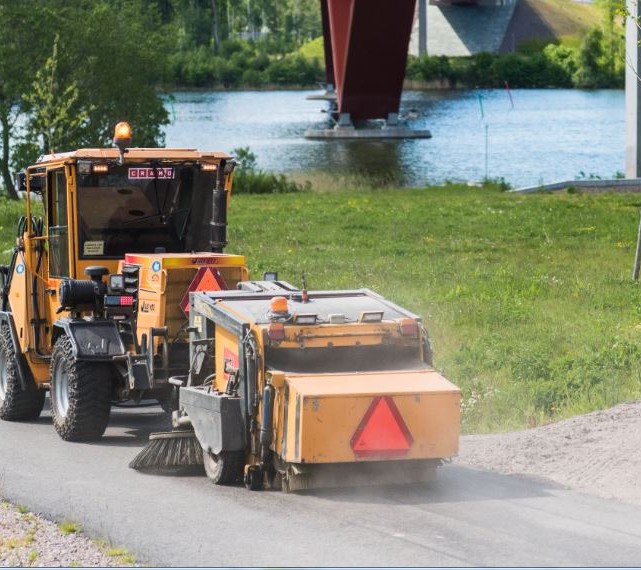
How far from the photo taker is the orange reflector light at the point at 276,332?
9.33 m

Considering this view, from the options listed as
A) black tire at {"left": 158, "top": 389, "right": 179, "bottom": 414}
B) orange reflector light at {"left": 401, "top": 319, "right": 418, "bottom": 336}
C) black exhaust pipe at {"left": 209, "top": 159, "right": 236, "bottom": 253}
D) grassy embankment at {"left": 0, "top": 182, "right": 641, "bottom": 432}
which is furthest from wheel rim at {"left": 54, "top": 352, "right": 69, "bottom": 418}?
grassy embankment at {"left": 0, "top": 182, "right": 641, "bottom": 432}

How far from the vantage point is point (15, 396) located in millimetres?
12883

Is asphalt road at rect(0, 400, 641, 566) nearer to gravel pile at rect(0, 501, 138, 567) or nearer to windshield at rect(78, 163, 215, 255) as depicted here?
gravel pile at rect(0, 501, 138, 567)

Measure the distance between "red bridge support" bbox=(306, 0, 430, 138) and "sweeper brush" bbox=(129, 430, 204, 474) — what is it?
5334 cm

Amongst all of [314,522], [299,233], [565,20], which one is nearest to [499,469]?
[314,522]

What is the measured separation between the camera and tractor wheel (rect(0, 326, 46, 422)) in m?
12.9

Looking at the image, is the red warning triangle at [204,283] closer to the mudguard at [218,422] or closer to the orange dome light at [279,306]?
the mudguard at [218,422]

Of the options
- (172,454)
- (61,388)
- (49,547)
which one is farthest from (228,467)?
(61,388)

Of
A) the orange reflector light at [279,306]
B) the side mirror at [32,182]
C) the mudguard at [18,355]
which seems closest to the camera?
the orange reflector light at [279,306]

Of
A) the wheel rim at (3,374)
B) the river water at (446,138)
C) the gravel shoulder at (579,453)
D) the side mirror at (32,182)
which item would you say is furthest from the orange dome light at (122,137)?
the river water at (446,138)

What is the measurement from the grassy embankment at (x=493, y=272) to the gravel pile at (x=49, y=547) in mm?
4747

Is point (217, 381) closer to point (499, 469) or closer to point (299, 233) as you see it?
point (499, 469)

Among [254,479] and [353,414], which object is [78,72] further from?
[353,414]

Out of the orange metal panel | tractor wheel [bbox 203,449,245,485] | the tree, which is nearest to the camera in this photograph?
the orange metal panel
